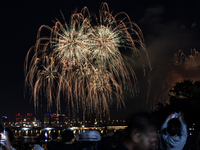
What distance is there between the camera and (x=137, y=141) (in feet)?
9.09

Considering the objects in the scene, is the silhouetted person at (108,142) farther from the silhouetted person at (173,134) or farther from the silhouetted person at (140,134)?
the silhouetted person at (140,134)

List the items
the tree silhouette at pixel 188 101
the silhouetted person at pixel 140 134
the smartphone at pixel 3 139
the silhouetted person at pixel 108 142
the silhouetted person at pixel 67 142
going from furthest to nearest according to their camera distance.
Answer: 1. the tree silhouette at pixel 188 101
2. the silhouetted person at pixel 67 142
3. the silhouetted person at pixel 108 142
4. the smartphone at pixel 3 139
5. the silhouetted person at pixel 140 134

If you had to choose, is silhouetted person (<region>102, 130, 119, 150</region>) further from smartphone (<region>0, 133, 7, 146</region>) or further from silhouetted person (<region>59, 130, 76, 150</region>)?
smartphone (<region>0, 133, 7, 146</region>)

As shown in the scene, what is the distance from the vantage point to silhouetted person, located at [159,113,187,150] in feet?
17.6

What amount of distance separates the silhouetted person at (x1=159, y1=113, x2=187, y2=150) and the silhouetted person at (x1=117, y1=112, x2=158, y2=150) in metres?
2.71

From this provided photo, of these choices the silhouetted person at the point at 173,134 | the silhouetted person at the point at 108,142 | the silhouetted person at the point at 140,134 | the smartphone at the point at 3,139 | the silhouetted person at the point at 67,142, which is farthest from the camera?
the silhouetted person at the point at 67,142

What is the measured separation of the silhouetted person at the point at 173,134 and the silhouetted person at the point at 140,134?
2.71m

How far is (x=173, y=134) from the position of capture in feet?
17.5

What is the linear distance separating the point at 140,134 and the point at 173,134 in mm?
2828

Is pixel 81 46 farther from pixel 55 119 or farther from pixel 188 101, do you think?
pixel 55 119

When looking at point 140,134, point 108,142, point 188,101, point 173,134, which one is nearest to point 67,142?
point 108,142

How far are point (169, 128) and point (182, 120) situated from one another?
0.41 metres

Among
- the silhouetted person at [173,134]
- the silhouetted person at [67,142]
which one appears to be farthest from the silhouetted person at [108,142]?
the silhouetted person at [173,134]

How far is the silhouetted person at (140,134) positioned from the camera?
2.78 m
